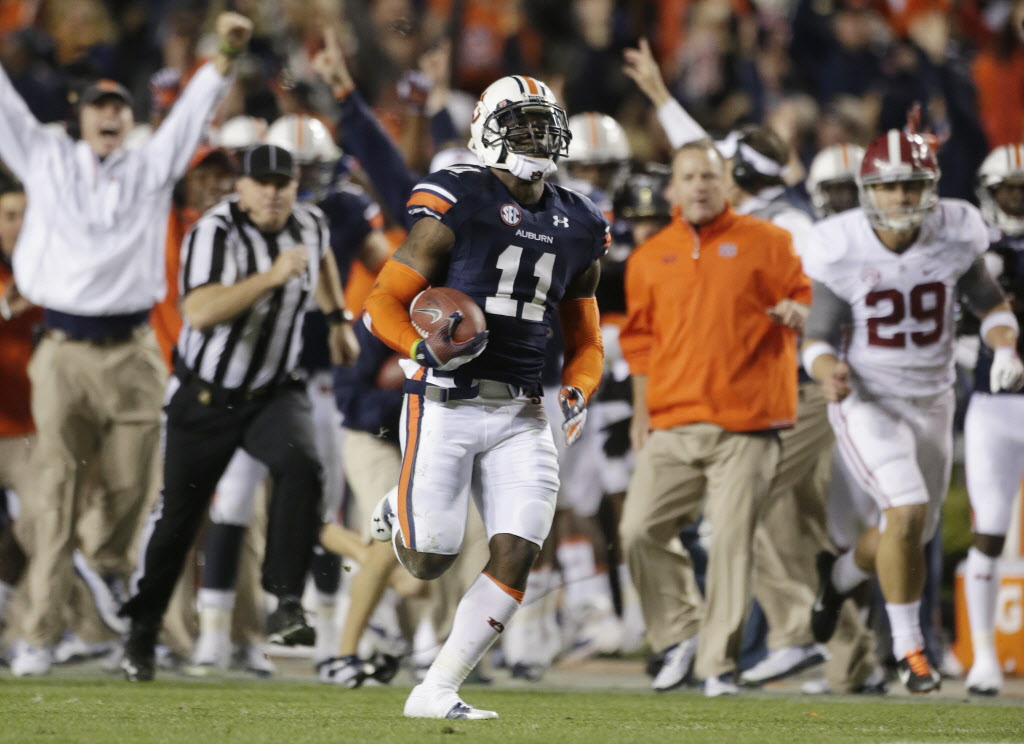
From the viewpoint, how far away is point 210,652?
7.00 metres

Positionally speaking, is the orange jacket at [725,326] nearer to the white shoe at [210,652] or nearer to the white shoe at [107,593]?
the white shoe at [210,652]

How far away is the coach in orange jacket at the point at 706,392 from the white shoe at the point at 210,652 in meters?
1.76

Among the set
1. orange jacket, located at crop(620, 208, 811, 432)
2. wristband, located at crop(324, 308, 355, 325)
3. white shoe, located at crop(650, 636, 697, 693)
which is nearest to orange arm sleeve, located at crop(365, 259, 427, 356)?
orange jacket, located at crop(620, 208, 811, 432)

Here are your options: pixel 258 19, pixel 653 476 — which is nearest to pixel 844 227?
pixel 653 476

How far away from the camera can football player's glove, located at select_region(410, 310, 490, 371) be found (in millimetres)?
4617

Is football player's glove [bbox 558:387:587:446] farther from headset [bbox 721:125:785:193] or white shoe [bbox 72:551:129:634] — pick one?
white shoe [bbox 72:551:129:634]

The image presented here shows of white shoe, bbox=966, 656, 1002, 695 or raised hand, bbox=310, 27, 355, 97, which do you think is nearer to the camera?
white shoe, bbox=966, 656, 1002, 695

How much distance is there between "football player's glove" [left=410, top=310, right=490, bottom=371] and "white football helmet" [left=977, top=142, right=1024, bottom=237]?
11.0ft

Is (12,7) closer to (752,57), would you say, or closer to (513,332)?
(752,57)

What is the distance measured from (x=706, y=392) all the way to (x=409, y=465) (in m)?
1.86

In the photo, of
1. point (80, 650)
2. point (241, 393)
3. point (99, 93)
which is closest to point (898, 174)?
point (241, 393)

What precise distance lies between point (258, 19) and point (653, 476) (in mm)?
6301

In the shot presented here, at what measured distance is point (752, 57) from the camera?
11.6m

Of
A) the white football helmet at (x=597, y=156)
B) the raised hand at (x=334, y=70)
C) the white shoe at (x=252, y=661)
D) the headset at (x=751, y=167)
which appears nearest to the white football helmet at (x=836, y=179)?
the headset at (x=751, y=167)
